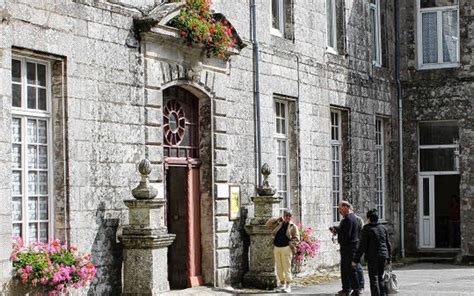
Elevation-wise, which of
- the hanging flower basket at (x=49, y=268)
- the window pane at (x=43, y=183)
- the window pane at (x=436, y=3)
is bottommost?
the hanging flower basket at (x=49, y=268)

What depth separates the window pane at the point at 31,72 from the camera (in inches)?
463

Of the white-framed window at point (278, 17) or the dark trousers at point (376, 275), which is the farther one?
the white-framed window at point (278, 17)

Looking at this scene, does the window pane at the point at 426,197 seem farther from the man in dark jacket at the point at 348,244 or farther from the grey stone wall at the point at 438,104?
the man in dark jacket at the point at 348,244

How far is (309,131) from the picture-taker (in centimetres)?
1869

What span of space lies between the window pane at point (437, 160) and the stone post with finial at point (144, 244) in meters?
12.2

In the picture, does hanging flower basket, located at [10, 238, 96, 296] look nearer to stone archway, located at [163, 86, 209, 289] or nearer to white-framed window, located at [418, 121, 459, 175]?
stone archway, located at [163, 86, 209, 289]

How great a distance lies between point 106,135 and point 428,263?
11807 millimetres

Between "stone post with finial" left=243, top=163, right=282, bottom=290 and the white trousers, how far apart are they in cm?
47

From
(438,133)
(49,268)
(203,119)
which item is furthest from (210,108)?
(438,133)

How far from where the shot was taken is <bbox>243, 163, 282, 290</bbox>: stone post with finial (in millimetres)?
15781

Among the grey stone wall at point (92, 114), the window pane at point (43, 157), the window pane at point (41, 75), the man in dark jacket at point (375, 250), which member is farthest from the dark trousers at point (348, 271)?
the window pane at point (41, 75)

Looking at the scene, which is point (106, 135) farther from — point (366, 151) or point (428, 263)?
point (428, 263)

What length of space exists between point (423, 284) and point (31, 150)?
8.42m

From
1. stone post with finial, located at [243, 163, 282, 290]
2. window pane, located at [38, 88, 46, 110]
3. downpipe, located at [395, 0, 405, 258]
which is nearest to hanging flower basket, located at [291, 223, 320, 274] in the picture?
stone post with finial, located at [243, 163, 282, 290]
